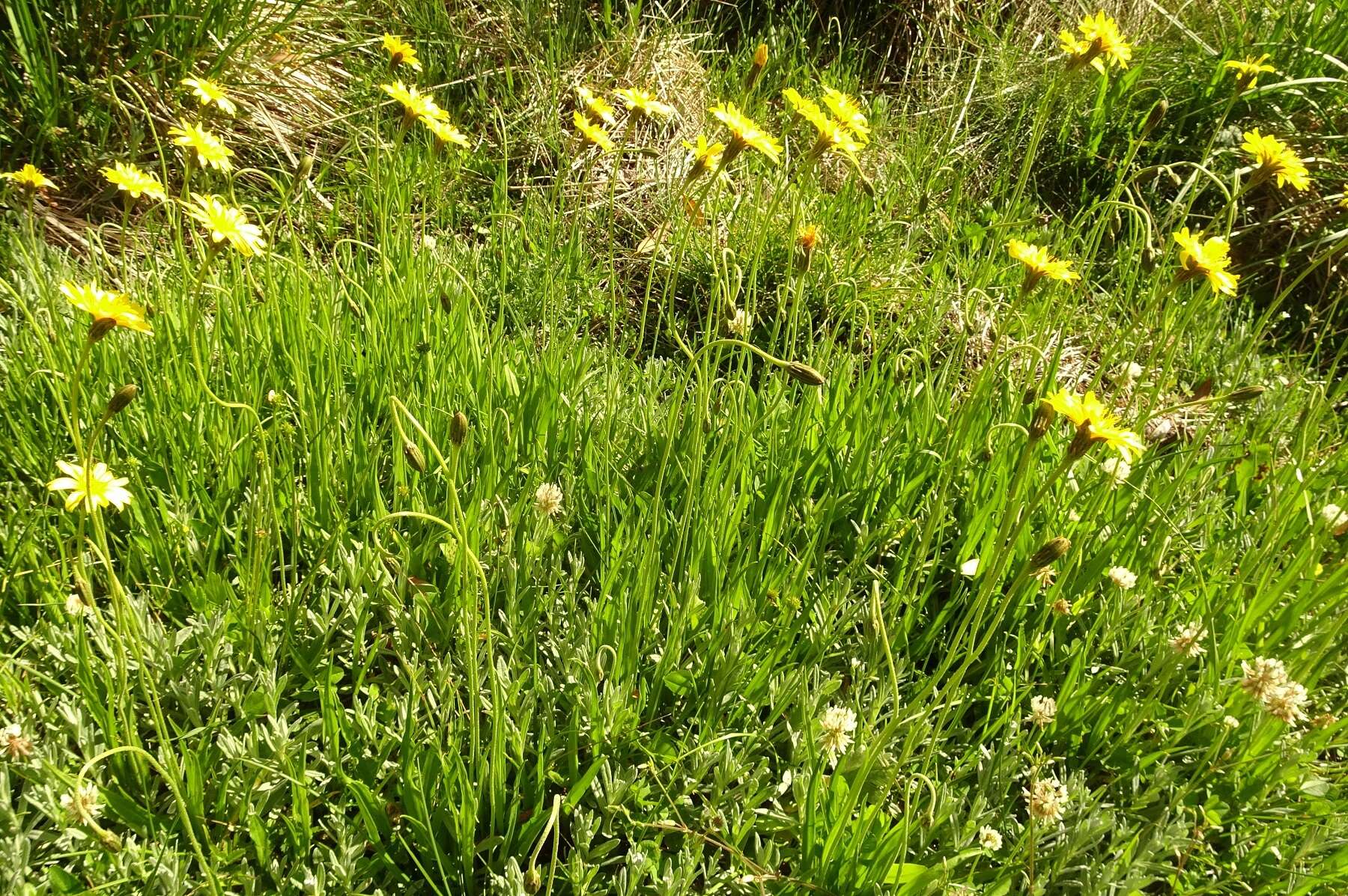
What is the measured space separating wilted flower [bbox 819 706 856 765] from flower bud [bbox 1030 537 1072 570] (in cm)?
44

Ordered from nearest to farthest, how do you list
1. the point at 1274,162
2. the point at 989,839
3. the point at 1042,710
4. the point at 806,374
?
1. the point at 806,374
2. the point at 989,839
3. the point at 1042,710
4. the point at 1274,162

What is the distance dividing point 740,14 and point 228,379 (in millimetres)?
3158

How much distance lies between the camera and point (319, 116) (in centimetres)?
356

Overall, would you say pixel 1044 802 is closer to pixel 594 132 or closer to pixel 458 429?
pixel 458 429

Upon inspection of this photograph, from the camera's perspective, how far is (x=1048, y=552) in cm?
124

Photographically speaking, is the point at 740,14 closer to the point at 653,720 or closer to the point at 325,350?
the point at 325,350

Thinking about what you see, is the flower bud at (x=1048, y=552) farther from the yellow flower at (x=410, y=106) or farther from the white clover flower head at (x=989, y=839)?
the yellow flower at (x=410, y=106)

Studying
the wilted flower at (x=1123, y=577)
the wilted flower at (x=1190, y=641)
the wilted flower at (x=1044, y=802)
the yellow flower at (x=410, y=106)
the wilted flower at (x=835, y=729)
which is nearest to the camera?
the wilted flower at (x=1044, y=802)

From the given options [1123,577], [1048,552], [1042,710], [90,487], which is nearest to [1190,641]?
[1123,577]

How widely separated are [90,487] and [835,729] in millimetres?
1116

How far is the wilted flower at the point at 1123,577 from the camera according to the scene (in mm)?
1804

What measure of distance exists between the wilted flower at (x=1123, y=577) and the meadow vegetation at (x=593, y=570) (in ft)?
0.03

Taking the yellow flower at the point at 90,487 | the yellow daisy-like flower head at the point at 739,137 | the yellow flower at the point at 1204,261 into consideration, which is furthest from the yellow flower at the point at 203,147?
the yellow flower at the point at 1204,261

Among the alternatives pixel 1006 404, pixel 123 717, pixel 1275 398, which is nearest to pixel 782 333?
pixel 1006 404
